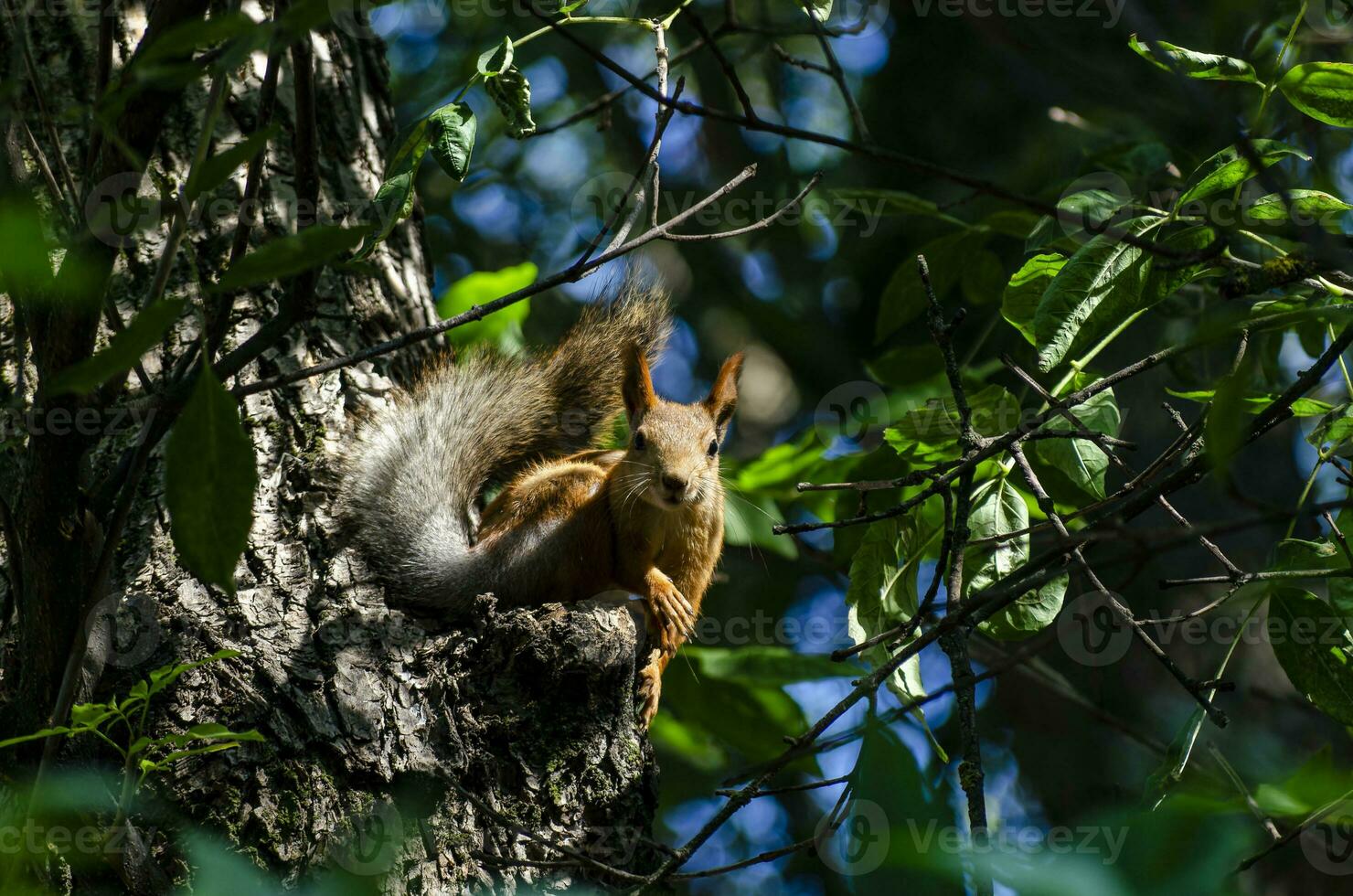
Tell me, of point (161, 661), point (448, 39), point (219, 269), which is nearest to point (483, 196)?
point (448, 39)

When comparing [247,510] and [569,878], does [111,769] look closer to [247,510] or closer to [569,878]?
[569,878]

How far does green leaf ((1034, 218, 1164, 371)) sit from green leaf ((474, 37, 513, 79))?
2.43ft

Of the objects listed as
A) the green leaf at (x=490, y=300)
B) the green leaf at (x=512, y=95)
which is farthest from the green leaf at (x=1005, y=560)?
the green leaf at (x=490, y=300)

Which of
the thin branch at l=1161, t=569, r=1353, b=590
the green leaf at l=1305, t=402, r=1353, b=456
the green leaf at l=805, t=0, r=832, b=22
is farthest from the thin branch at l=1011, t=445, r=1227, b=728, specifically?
the green leaf at l=805, t=0, r=832, b=22

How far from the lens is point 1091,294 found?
1356 millimetres

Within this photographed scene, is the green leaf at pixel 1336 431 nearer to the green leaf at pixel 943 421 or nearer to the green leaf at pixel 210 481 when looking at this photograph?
the green leaf at pixel 943 421

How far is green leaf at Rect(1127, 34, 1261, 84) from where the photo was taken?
4.28 ft

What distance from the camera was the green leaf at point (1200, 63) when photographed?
130 cm

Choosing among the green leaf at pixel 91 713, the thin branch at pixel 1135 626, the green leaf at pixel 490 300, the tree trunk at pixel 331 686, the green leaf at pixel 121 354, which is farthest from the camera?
the green leaf at pixel 490 300

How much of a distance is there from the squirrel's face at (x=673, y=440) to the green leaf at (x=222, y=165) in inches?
66.3

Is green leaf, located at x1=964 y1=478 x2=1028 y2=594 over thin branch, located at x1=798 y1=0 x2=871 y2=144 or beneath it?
beneath

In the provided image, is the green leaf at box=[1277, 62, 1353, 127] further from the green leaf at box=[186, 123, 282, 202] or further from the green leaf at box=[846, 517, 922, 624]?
the green leaf at box=[186, 123, 282, 202]

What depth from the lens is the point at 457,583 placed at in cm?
207

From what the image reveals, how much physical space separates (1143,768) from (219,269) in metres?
3.26
